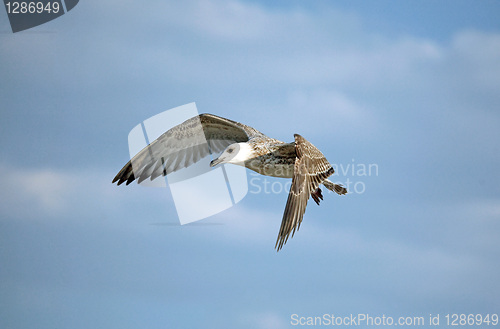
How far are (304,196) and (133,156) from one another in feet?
17.8

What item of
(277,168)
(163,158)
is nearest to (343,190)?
(277,168)

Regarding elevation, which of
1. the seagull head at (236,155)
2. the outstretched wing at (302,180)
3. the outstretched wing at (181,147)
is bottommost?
→ the outstretched wing at (302,180)

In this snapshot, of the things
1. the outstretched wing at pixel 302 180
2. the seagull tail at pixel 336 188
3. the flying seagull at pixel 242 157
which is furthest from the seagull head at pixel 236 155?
the seagull tail at pixel 336 188

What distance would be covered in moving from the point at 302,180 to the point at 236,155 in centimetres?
197

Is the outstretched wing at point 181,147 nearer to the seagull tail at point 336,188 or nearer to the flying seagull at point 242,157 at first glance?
the flying seagull at point 242,157

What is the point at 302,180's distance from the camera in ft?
42.5

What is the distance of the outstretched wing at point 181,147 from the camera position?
1599 centimetres

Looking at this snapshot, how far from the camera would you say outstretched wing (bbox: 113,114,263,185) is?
16.0m

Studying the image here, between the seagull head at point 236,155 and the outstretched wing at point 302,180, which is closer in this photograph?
the outstretched wing at point 302,180

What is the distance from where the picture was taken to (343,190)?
15625mm

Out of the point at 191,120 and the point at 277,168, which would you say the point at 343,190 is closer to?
the point at 277,168

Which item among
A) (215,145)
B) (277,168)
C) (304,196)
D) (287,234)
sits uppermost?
(215,145)

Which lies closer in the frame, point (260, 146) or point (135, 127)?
point (260, 146)

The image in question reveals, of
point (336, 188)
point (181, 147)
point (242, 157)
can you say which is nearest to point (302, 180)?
point (242, 157)
